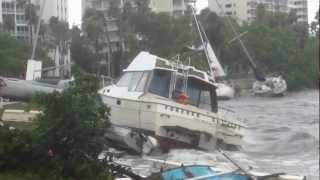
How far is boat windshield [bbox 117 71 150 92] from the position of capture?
18842 mm

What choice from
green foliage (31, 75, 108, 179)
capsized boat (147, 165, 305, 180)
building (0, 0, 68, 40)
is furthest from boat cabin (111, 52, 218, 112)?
green foliage (31, 75, 108, 179)

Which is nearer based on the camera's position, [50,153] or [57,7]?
[50,153]

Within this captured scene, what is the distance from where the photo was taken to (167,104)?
18344 millimetres

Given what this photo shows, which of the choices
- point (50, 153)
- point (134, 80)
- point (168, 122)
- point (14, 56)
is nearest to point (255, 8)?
point (14, 56)

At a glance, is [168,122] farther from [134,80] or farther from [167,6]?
[167,6]

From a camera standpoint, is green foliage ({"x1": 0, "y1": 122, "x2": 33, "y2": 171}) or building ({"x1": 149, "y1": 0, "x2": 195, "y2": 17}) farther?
building ({"x1": 149, "y1": 0, "x2": 195, "y2": 17})

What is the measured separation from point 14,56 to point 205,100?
44.8 ft

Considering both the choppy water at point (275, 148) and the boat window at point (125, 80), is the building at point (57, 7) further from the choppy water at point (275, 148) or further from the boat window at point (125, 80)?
the choppy water at point (275, 148)

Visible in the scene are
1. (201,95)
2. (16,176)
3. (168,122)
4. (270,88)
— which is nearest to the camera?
(16,176)

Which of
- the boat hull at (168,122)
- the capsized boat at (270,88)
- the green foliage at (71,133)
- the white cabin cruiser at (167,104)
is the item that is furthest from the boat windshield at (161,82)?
the capsized boat at (270,88)

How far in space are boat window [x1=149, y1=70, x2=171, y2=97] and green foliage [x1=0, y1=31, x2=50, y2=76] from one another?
9.99 metres

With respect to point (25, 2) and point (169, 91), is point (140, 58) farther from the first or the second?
point (25, 2)

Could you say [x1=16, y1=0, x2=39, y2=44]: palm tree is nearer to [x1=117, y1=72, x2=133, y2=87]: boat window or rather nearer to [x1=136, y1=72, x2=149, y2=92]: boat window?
[x1=117, y1=72, x2=133, y2=87]: boat window

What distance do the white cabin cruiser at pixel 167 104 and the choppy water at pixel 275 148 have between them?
1.82 ft
